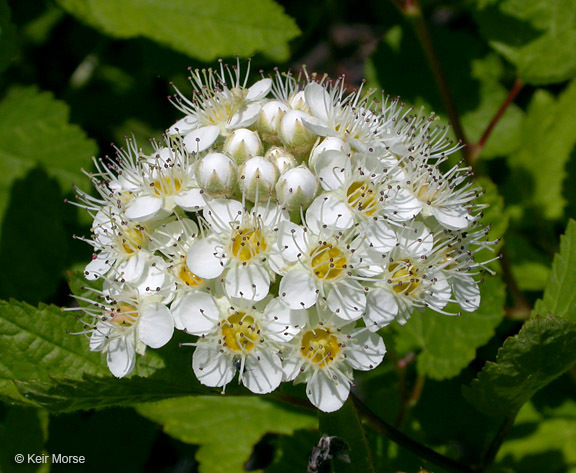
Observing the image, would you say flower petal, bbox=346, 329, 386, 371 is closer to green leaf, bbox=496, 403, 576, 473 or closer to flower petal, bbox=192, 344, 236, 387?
flower petal, bbox=192, 344, 236, 387

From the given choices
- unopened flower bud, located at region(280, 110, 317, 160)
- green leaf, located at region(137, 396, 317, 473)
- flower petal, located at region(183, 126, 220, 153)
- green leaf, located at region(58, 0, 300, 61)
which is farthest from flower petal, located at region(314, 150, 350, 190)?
green leaf, located at region(137, 396, 317, 473)

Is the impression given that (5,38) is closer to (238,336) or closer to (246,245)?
(246,245)

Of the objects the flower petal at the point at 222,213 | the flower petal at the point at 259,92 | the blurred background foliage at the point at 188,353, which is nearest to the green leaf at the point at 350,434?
the blurred background foliage at the point at 188,353

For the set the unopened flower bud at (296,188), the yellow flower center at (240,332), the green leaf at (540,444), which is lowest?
the green leaf at (540,444)

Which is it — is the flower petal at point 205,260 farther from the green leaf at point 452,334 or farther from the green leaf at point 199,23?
the green leaf at point 199,23

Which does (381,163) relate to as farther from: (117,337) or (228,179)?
(117,337)

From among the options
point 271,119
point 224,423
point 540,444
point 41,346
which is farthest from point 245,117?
point 540,444
